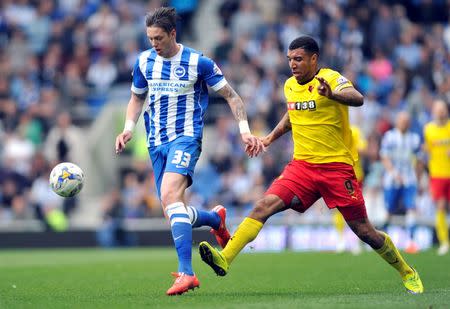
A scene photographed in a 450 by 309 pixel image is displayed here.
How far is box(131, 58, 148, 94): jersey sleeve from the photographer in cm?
1073

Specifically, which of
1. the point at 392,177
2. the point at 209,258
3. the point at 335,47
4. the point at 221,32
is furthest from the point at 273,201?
the point at 221,32

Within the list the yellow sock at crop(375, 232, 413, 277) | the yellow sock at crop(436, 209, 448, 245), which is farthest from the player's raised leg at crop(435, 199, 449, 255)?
the yellow sock at crop(375, 232, 413, 277)

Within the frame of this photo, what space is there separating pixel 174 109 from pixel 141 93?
1.73 feet

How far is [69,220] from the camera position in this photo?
24.0 metres

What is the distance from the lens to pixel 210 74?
34.6 feet

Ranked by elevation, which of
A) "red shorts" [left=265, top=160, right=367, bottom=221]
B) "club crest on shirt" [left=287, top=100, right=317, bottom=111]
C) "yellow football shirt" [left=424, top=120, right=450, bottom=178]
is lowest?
"yellow football shirt" [left=424, top=120, right=450, bottom=178]

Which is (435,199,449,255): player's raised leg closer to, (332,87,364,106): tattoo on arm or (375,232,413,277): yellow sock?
(375,232,413,277): yellow sock

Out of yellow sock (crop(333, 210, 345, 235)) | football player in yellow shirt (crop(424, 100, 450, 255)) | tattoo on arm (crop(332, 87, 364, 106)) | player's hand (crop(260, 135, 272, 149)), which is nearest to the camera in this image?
tattoo on arm (crop(332, 87, 364, 106))

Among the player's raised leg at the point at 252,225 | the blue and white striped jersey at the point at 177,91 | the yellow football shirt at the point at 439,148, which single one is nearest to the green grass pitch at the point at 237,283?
the player's raised leg at the point at 252,225

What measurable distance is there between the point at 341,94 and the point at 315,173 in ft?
2.94

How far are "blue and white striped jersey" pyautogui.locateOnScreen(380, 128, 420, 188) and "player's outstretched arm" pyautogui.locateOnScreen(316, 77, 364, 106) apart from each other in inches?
368

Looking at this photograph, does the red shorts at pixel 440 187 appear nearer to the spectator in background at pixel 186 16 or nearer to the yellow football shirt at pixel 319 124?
the yellow football shirt at pixel 319 124

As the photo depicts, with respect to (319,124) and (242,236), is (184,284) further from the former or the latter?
(319,124)

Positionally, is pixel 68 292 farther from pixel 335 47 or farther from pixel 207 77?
pixel 335 47
